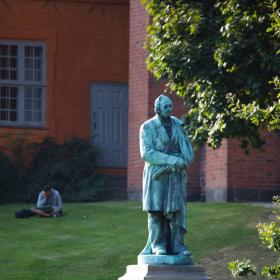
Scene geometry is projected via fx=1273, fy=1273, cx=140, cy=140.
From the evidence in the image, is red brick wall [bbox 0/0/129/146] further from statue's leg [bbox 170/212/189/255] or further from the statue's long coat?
statue's leg [bbox 170/212/189/255]

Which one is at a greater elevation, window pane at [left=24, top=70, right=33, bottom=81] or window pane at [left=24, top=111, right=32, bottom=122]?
window pane at [left=24, top=70, right=33, bottom=81]

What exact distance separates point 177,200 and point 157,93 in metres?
14.2

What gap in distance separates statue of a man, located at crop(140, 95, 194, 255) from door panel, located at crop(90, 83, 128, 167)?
17.6 m

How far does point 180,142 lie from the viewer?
599 inches

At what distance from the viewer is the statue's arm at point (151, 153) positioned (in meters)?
14.9

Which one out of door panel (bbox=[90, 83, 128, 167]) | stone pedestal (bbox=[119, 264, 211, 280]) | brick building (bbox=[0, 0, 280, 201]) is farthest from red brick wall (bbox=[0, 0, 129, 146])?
stone pedestal (bbox=[119, 264, 211, 280])

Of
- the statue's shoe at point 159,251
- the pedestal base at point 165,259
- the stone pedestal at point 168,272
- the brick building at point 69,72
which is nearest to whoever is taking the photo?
the stone pedestal at point 168,272

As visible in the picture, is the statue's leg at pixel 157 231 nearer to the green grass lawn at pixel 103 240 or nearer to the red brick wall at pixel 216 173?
the green grass lawn at pixel 103 240

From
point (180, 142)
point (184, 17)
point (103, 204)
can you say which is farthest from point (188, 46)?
point (103, 204)

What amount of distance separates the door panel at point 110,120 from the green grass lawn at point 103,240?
582cm

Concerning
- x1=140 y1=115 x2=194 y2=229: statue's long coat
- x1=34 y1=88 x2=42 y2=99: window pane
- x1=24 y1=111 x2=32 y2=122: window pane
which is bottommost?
x1=140 y1=115 x2=194 y2=229: statue's long coat

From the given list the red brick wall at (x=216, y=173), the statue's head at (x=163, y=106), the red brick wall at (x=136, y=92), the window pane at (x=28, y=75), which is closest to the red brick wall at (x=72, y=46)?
the window pane at (x=28, y=75)

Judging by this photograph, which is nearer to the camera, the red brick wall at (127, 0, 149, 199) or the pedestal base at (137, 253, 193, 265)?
the pedestal base at (137, 253, 193, 265)

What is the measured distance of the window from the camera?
3275 centimetres
